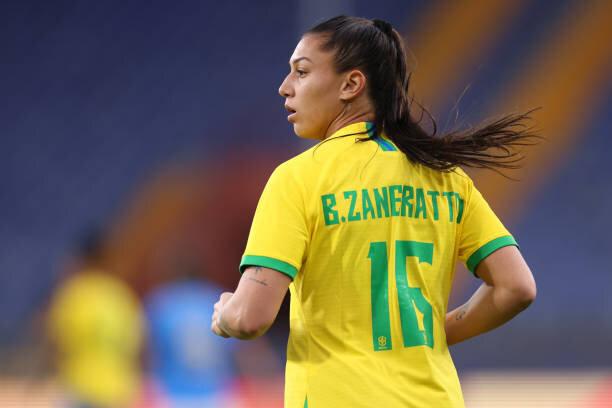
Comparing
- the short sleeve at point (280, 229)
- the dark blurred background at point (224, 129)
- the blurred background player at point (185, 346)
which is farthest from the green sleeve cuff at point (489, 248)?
the dark blurred background at point (224, 129)

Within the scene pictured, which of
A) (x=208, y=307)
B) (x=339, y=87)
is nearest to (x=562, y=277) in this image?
(x=208, y=307)

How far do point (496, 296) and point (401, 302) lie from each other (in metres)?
0.31

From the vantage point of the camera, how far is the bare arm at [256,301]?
222cm

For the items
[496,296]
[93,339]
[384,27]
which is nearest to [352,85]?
[384,27]

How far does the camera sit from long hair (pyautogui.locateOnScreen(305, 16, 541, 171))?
2.48 meters

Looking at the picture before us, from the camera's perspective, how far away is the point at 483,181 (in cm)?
1390

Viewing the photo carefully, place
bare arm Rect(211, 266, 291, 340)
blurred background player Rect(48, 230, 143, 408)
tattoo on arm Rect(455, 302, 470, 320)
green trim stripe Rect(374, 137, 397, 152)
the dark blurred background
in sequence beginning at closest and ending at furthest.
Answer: bare arm Rect(211, 266, 291, 340)
green trim stripe Rect(374, 137, 397, 152)
tattoo on arm Rect(455, 302, 470, 320)
blurred background player Rect(48, 230, 143, 408)
the dark blurred background

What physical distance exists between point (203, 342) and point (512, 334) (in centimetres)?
738

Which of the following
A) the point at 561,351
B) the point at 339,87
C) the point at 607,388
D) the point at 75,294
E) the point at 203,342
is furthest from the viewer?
the point at 561,351

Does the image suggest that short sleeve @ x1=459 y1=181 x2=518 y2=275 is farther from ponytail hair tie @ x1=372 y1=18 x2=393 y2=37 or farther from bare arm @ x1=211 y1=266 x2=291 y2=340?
bare arm @ x1=211 y1=266 x2=291 y2=340

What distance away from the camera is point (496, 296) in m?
2.52

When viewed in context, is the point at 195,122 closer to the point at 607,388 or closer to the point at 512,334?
the point at 512,334

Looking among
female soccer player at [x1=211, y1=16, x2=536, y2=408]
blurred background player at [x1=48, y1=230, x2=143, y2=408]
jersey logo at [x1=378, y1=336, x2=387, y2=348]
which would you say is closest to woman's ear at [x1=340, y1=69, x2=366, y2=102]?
female soccer player at [x1=211, y1=16, x2=536, y2=408]

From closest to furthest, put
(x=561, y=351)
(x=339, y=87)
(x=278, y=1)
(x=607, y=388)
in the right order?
(x=339, y=87), (x=607, y=388), (x=561, y=351), (x=278, y=1)
